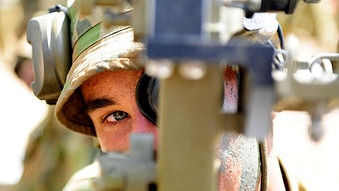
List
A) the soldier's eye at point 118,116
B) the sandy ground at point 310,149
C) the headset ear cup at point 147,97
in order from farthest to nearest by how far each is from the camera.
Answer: the sandy ground at point 310,149, the soldier's eye at point 118,116, the headset ear cup at point 147,97

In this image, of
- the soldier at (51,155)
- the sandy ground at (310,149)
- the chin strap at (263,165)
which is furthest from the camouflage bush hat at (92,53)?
the sandy ground at (310,149)

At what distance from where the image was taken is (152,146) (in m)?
0.84

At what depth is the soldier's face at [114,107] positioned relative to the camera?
4.59 feet

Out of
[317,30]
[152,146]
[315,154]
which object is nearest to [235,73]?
[152,146]

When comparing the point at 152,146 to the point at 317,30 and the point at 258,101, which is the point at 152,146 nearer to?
the point at 258,101

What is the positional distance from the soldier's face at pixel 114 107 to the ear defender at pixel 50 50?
0.05 m

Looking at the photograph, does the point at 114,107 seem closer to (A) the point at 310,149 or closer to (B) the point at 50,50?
(B) the point at 50,50

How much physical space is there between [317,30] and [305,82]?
552 centimetres

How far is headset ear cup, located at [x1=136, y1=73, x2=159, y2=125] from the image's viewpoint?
4.32ft

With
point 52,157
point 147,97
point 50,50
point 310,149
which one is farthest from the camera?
point 310,149

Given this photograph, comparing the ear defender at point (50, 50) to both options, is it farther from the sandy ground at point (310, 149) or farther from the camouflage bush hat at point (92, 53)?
the sandy ground at point (310, 149)

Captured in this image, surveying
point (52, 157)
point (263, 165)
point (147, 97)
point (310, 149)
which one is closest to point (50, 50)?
point (147, 97)

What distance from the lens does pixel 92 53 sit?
1390mm

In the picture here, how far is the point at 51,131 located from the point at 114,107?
2.50 meters
